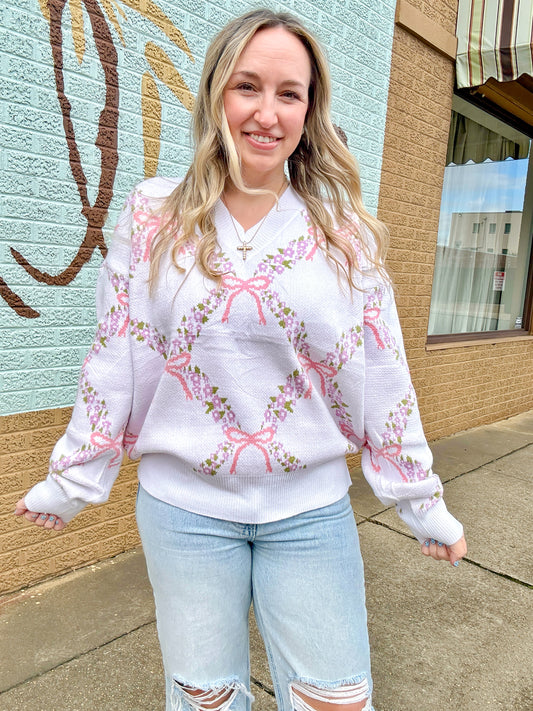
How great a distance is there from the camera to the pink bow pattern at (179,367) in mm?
1291

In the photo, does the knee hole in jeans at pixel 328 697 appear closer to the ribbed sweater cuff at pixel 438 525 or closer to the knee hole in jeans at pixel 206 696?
the knee hole in jeans at pixel 206 696

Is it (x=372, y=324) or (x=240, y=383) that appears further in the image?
(x=372, y=324)

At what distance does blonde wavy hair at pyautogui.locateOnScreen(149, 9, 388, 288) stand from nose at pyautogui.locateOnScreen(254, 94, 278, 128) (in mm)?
72

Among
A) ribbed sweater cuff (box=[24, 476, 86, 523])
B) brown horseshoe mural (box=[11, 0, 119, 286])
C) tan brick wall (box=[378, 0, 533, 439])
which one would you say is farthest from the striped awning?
ribbed sweater cuff (box=[24, 476, 86, 523])

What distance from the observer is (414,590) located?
2.91 meters

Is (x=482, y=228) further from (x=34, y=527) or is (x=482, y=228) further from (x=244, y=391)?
(x=244, y=391)

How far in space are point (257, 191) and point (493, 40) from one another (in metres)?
4.21

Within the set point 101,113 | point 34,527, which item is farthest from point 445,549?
point 101,113

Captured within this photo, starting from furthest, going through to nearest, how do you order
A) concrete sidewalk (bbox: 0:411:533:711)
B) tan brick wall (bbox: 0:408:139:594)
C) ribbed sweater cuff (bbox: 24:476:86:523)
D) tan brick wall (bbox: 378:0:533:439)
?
tan brick wall (bbox: 378:0:533:439)
tan brick wall (bbox: 0:408:139:594)
concrete sidewalk (bbox: 0:411:533:711)
ribbed sweater cuff (bbox: 24:476:86:523)

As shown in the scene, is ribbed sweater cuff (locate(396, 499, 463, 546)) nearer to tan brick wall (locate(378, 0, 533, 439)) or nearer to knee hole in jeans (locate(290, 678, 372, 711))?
knee hole in jeans (locate(290, 678, 372, 711))

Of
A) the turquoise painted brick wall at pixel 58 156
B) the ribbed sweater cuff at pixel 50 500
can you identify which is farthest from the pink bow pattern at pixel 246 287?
the turquoise painted brick wall at pixel 58 156

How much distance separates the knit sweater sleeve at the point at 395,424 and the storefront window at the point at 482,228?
4.29 meters

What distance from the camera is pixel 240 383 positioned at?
1.28 m

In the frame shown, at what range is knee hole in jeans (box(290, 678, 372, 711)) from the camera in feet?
4.23
